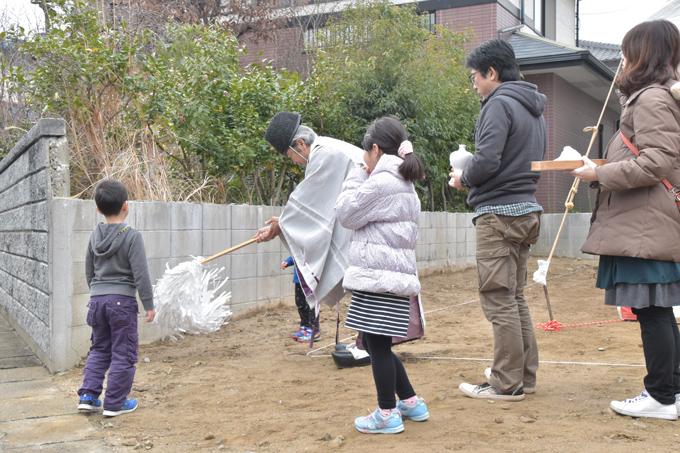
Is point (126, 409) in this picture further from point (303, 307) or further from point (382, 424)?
point (303, 307)

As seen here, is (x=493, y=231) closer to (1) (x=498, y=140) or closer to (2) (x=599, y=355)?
(1) (x=498, y=140)

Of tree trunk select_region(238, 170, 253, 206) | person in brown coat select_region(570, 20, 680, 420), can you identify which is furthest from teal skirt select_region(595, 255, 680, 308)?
tree trunk select_region(238, 170, 253, 206)

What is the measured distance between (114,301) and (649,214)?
2.74 m

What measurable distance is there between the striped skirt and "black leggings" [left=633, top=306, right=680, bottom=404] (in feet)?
3.54

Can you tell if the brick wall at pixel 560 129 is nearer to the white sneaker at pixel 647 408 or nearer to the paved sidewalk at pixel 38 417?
the white sneaker at pixel 647 408

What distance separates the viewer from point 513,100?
9.87ft

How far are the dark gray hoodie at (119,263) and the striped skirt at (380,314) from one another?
131 cm

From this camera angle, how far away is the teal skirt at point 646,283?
8.45 ft

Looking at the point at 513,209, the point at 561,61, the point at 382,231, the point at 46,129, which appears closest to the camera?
the point at 382,231

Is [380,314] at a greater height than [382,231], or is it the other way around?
[382,231]

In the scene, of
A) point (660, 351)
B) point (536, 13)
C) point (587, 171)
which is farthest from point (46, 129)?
point (536, 13)

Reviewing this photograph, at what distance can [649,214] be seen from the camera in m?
2.62

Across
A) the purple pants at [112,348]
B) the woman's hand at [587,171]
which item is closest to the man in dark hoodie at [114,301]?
the purple pants at [112,348]

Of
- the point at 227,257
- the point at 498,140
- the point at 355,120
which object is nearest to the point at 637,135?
the point at 498,140
